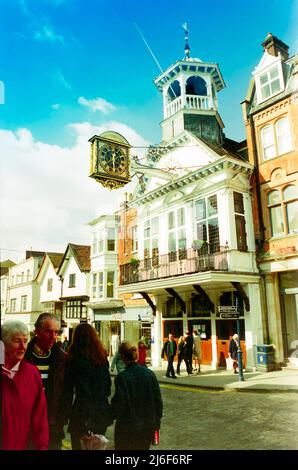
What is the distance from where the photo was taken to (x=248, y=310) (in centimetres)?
1182

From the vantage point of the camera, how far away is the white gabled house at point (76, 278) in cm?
1070

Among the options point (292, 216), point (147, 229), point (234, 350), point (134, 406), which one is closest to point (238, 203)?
point (292, 216)

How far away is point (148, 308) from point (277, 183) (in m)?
8.51

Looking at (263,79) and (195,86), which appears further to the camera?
(195,86)

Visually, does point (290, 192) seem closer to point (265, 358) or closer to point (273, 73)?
point (273, 73)

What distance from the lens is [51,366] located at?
3236 millimetres

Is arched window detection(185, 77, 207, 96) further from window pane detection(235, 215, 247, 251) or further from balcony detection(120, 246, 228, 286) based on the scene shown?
balcony detection(120, 246, 228, 286)

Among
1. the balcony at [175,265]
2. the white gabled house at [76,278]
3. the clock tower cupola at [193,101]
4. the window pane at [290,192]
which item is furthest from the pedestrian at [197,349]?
the clock tower cupola at [193,101]

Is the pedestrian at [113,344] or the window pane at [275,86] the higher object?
the window pane at [275,86]

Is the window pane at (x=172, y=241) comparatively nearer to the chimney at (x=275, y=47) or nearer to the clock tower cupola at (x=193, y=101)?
the clock tower cupola at (x=193, y=101)

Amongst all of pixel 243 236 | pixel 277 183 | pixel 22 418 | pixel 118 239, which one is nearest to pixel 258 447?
pixel 22 418

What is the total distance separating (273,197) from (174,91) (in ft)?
26.3

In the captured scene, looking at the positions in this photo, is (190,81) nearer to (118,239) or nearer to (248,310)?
(118,239)

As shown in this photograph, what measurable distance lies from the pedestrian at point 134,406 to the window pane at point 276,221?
978 cm
